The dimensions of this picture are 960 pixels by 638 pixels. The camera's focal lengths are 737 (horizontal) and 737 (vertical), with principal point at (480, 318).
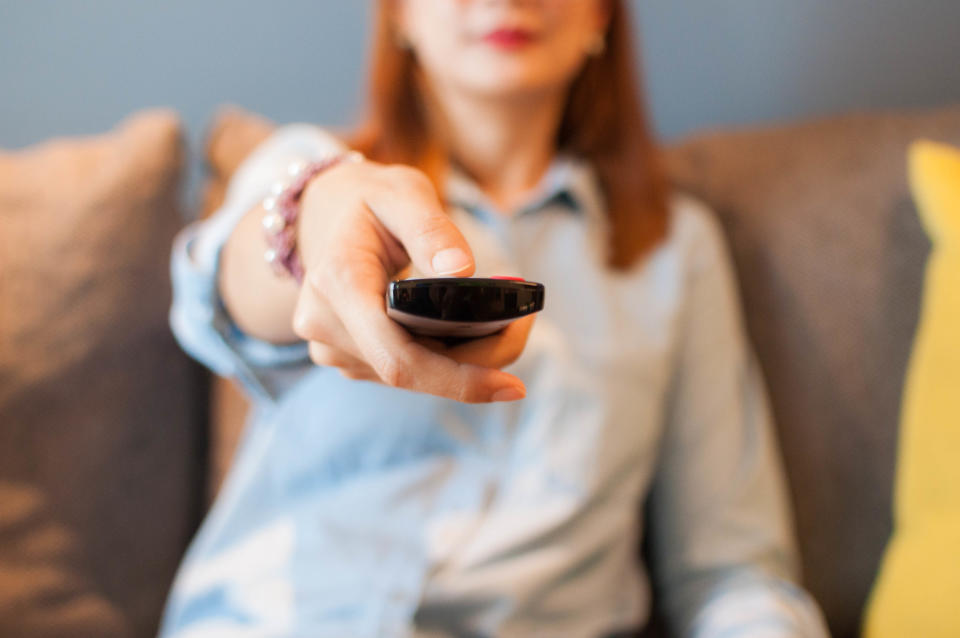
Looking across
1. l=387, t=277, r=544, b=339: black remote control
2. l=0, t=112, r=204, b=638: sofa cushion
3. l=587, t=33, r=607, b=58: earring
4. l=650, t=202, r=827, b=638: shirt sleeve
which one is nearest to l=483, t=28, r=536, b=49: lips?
l=587, t=33, r=607, b=58: earring

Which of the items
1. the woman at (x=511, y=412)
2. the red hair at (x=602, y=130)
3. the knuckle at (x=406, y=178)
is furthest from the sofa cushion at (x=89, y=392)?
the knuckle at (x=406, y=178)

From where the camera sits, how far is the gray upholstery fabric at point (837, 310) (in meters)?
0.88

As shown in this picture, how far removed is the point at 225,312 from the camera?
0.65m

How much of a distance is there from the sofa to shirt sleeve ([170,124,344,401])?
0.19 meters

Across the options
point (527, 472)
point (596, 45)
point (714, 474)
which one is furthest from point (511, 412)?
point (596, 45)

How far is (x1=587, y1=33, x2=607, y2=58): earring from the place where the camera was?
3.14 feet

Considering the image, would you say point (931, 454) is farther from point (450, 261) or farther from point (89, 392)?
point (89, 392)

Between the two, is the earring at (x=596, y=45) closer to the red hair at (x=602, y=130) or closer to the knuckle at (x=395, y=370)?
the red hair at (x=602, y=130)

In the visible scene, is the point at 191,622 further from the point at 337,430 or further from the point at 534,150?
the point at 534,150

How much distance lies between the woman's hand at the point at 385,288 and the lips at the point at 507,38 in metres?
0.40

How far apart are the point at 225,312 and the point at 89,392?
0.30 m

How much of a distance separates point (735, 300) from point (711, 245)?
3.1 inches

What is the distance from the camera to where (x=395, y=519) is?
742mm

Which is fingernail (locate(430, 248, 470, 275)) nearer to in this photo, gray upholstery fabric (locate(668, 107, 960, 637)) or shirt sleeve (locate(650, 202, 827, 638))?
shirt sleeve (locate(650, 202, 827, 638))
